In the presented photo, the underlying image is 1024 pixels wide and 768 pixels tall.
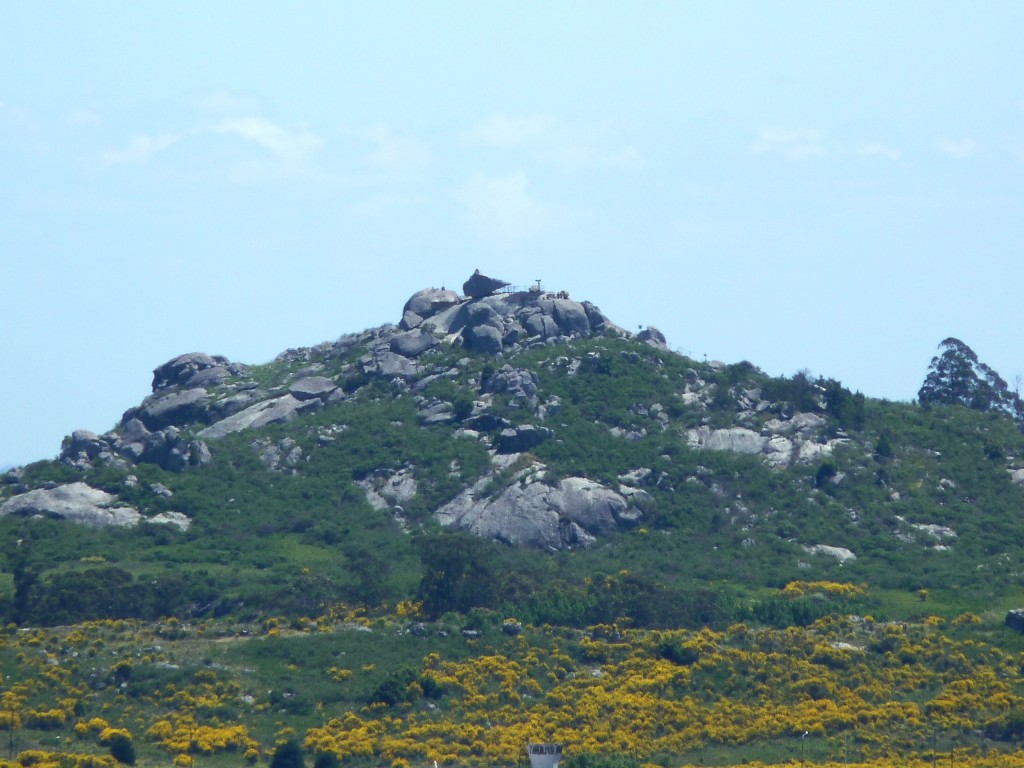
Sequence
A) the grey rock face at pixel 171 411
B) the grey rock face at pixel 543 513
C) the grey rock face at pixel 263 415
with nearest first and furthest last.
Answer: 1. the grey rock face at pixel 543 513
2. the grey rock face at pixel 263 415
3. the grey rock face at pixel 171 411

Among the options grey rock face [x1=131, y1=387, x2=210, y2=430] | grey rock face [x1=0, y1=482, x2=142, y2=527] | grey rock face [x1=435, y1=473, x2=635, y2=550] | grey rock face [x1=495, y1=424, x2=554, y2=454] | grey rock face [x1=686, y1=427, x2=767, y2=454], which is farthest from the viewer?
grey rock face [x1=131, y1=387, x2=210, y2=430]

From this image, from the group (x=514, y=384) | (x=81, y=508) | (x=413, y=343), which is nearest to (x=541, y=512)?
(x=514, y=384)

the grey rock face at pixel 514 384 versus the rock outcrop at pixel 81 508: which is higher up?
the grey rock face at pixel 514 384

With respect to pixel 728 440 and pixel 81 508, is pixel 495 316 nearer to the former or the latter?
pixel 728 440

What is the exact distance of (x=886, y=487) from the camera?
12381cm

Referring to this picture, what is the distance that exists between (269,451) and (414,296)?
87.0 feet

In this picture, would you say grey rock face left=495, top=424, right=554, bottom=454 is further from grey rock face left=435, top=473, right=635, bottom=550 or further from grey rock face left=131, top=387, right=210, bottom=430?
grey rock face left=131, top=387, right=210, bottom=430

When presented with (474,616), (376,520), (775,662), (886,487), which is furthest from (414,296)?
(775,662)

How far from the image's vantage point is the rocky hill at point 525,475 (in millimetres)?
113188

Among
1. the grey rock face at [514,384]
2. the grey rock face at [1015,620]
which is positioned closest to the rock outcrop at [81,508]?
the grey rock face at [514,384]

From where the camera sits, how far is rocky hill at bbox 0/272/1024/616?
4456 inches

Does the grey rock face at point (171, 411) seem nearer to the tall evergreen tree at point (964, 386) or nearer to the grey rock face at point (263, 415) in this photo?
the grey rock face at point (263, 415)

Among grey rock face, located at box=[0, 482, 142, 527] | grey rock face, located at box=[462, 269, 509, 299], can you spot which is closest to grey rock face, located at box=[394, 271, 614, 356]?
grey rock face, located at box=[462, 269, 509, 299]

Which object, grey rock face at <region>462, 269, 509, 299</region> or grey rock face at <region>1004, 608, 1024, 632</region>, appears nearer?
grey rock face at <region>1004, 608, 1024, 632</region>
